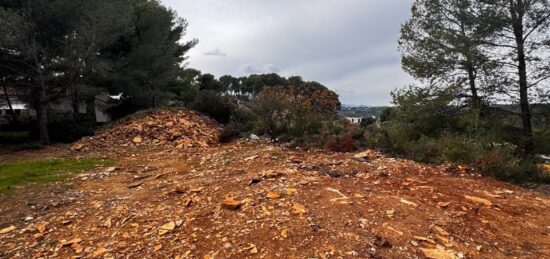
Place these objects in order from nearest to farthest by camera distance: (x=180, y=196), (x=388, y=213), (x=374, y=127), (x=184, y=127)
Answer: (x=388, y=213) < (x=180, y=196) < (x=374, y=127) < (x=184, y=127)

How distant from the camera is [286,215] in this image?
4211 mm

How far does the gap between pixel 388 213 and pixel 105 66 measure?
11.7 m

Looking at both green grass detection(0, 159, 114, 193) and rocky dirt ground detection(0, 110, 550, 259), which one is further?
green grass detection(0, 159, 114, 193)

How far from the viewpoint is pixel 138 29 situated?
1719cm

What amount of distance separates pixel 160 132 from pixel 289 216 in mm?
9099

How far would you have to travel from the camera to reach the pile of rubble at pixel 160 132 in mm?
11469

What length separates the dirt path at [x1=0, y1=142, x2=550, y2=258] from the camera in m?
3.67

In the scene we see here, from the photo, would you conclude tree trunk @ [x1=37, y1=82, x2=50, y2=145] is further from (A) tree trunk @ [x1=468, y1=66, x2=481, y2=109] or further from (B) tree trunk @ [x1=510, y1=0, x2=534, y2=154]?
(B) tree trunk @ [x1=510, y1=0, x2=534, y2=154]

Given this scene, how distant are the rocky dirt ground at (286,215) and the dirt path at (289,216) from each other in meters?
0.02

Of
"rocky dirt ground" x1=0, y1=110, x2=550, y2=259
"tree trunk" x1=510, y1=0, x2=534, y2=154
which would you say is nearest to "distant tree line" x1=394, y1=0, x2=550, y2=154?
"tree trunk" x1=510, y1=0, x2=534, y2=154

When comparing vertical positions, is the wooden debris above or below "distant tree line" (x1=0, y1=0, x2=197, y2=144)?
below

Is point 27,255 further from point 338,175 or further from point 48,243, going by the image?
point 338,175

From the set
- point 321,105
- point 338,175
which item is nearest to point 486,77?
point 321,105

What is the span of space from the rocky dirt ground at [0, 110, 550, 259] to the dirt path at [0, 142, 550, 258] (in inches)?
0.6
